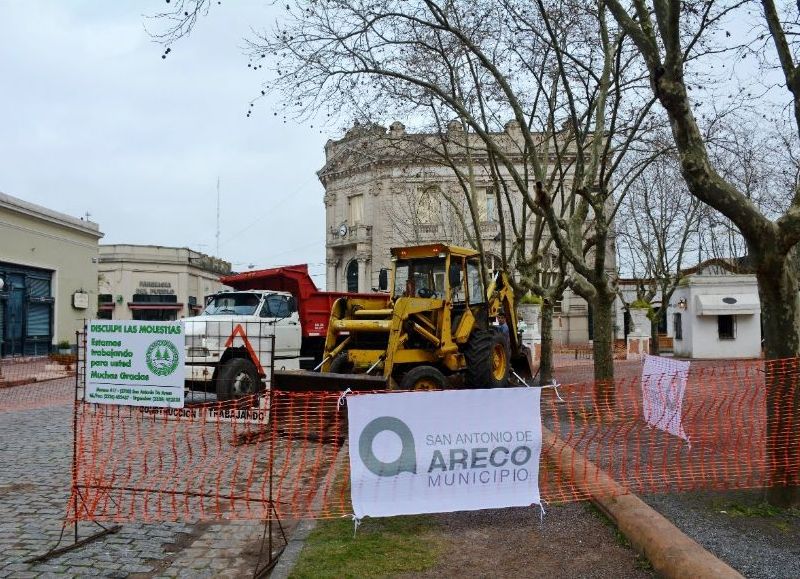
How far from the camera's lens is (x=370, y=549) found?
17.2 ft

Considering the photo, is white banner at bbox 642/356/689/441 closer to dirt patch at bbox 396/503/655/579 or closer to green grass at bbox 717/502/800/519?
green grass at bbox 717/502/800/519

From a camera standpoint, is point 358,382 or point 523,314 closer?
point 358,382

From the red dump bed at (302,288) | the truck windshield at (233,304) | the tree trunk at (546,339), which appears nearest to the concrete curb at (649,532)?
the truck windshield at (233,304)

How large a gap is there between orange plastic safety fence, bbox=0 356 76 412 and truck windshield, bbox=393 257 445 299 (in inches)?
343

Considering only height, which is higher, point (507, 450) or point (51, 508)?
point (507, 450)

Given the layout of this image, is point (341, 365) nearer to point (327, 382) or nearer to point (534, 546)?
point (327, 382)

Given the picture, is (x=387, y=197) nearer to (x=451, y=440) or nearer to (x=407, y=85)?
(x=407, y=85)

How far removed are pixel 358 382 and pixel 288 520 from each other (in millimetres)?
3970

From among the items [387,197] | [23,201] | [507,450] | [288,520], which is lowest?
[288,520]

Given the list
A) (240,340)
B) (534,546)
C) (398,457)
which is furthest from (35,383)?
(534,546)

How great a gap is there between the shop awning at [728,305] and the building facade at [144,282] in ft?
112

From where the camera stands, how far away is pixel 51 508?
659 centimetres

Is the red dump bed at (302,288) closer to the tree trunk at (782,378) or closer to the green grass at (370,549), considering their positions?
the green grass at (370,549)

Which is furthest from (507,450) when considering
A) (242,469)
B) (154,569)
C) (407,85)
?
(407,85)
